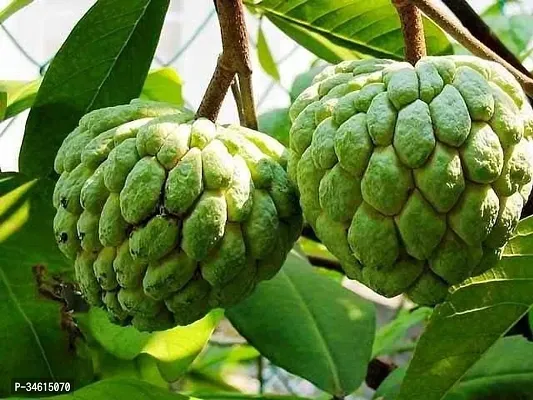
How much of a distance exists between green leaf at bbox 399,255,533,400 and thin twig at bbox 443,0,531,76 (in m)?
0.38

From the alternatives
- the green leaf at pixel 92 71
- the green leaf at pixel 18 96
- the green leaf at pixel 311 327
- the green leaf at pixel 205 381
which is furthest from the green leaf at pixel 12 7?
the green leaf at pixel 205 381

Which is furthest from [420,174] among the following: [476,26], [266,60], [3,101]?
[266,60]

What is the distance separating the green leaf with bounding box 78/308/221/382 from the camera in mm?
1421

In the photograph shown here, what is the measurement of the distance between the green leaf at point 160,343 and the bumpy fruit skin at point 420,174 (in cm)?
49

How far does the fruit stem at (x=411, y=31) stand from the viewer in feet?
3.78

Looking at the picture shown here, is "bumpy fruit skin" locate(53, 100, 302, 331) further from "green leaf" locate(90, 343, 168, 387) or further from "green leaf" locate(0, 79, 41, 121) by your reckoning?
"green leaf" locate(0, 79, 41, 121)

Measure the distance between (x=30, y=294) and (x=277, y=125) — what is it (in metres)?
0.75

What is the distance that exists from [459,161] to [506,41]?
1267 millimetres

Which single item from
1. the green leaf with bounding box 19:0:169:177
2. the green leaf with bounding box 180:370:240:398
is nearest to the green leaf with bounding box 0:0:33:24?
the green leaf with bounding box 19:0:169:177

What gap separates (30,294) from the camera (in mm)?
1385

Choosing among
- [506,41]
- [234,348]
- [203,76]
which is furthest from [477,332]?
[203,76]

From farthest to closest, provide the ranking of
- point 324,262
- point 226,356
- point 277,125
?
point 226,356, point 324,262, point 277,125

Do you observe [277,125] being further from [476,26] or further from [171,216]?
[171,216]

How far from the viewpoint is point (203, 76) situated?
348cm
